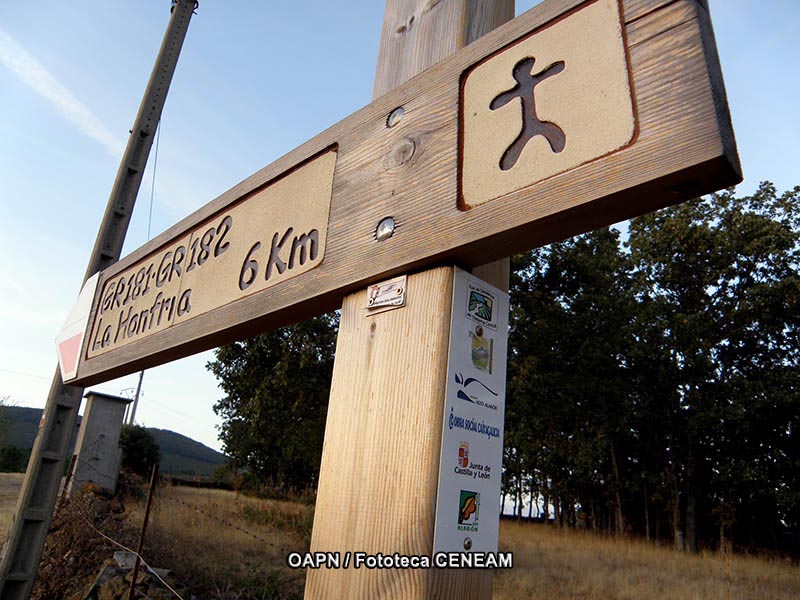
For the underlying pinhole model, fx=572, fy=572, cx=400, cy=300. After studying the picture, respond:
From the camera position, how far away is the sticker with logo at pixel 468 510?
3.10 feet

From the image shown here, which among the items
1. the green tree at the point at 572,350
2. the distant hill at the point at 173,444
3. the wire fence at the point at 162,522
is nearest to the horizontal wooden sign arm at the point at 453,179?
the wire fence at the point at 162,522

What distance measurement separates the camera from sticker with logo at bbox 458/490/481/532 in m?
0.94

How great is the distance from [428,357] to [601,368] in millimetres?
15935

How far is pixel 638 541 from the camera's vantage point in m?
15.3

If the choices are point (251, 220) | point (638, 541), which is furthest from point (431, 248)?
point (638, 541)

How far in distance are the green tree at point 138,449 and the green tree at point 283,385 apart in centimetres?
222

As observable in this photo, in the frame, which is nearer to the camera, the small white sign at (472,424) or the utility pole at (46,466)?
the small white sign at (472,424)

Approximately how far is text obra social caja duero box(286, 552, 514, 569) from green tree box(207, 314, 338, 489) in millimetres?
13291

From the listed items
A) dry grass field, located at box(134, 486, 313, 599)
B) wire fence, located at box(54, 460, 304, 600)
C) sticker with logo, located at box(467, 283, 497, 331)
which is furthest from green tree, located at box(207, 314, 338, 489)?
sticker with logo, located at box(467, 283, 497, 331)

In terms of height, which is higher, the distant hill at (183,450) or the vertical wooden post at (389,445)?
the distant hill at (183,450)

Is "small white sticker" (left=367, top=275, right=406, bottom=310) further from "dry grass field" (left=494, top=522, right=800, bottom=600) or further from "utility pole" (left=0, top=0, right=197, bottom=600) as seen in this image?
"dry grass field" (left=494, top=522, right=800, bottom=600)

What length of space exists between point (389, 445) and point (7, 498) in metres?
13.7

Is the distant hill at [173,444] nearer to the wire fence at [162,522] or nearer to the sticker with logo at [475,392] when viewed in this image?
the wire fence at [162,522]

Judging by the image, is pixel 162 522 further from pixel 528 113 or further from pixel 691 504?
pixel 691 504
